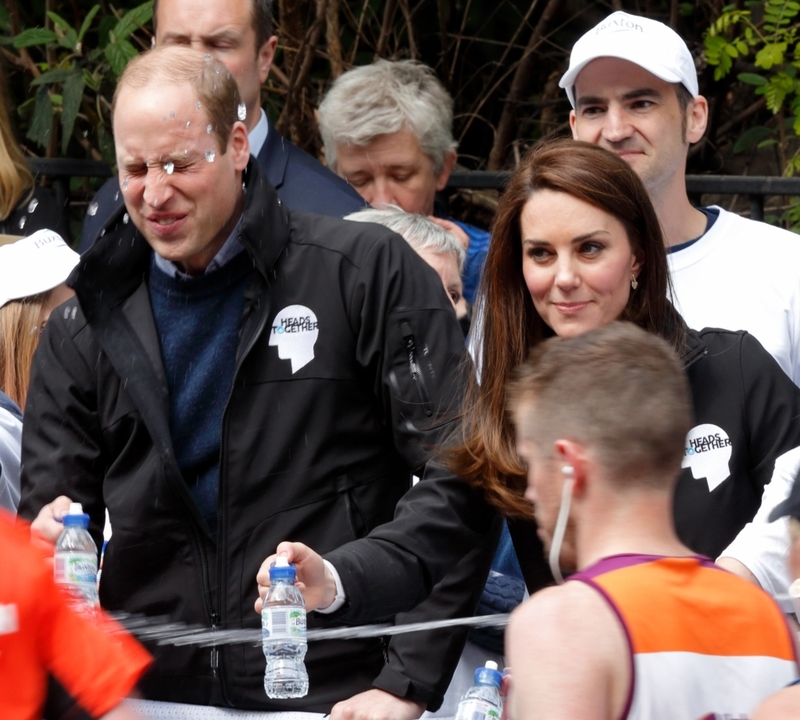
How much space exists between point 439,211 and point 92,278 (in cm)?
203

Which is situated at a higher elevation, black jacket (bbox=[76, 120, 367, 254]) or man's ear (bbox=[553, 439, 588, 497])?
black jacket (bbox=[76, 120, 367, 254])

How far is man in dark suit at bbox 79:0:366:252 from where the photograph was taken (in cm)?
502

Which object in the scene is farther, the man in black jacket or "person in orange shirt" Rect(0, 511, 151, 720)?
the man in black jacket

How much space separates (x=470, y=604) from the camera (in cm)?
372

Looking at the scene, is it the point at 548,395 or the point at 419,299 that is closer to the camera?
the point at 548,395

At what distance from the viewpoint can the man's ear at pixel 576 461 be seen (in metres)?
2.47

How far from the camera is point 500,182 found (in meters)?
5.81

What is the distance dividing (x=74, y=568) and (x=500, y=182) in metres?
2.81

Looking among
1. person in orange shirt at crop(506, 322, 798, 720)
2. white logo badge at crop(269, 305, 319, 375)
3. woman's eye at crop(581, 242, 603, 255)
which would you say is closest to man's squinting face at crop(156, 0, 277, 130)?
white logo badge at crop(269, 305, 319, 375)

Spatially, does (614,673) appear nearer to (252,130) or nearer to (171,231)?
(171,231)

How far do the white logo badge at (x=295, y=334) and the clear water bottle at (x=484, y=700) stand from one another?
36.4 inches

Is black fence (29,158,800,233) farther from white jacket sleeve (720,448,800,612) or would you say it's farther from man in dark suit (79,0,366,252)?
white jacket sleeve (720,448,800,612)

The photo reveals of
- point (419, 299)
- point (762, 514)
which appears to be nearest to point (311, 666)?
point (419, 299)

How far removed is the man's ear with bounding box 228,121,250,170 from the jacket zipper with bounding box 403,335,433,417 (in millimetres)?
698
